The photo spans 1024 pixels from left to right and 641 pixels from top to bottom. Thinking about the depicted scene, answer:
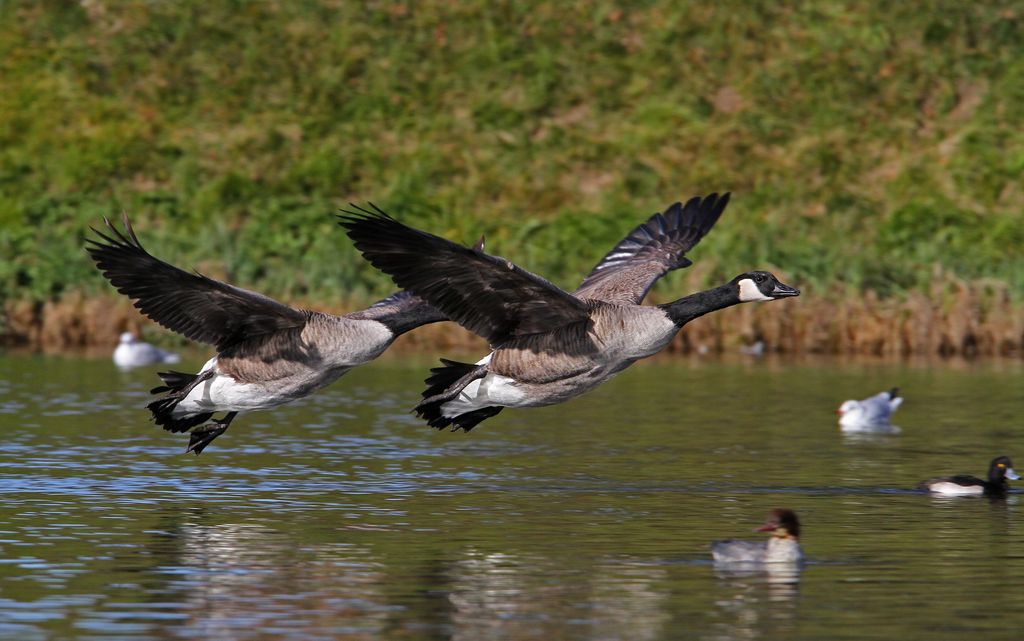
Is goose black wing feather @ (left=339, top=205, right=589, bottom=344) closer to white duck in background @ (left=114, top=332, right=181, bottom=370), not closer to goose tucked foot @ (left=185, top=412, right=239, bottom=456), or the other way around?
goose tucked foot @ (left=185, top=412, right=239, bottom=456)

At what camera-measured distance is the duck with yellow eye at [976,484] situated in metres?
20.3

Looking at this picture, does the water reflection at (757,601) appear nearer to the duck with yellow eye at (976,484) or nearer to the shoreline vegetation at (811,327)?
the duck with yellow eye at (976,484)

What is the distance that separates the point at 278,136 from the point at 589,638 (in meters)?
38.7

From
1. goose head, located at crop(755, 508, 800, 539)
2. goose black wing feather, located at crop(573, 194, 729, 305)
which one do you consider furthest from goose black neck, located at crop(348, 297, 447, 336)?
goose head, located at crop(755, 508, 800, 539)

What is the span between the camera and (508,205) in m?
47.2

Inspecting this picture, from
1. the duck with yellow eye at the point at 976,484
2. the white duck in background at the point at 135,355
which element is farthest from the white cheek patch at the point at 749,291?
the white duck in background at the point at 135,355

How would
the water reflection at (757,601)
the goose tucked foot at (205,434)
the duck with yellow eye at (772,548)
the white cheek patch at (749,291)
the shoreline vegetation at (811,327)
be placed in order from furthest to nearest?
the shoreline vegetation at (811,327)
the goose tucked foot at (205,434)
the white cheek patch at (749,291)
the duck with yellow eye at (772,548)
the water reflection at (757,601)

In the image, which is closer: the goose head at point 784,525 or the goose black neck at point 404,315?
the goose head at point 784,525

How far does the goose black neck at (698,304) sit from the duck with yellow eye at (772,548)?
6.22 feet

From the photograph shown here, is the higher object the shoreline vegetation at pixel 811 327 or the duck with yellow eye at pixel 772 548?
the shoreline vegetation at pixel 811 327

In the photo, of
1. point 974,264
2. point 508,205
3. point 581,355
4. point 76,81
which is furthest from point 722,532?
point 76,81

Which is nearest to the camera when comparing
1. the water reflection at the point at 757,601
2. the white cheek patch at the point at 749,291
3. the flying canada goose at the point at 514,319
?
the water reflection at the point at 757,601

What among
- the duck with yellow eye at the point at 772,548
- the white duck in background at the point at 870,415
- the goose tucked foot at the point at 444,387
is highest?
the goose tucked foot at the point at 444,387

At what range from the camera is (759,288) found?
1741 centimetres
